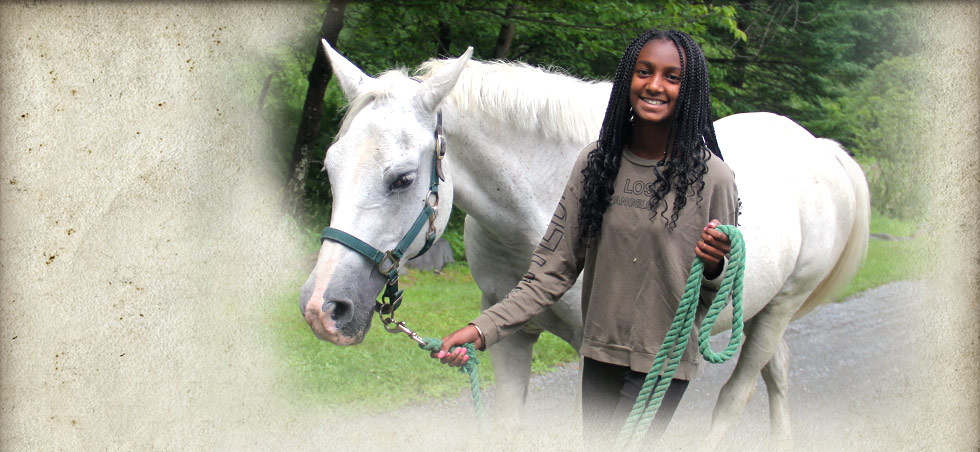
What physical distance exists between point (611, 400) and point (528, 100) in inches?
43.0

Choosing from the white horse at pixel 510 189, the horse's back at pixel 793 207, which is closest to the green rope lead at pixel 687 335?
the white horse at pixel 510 189

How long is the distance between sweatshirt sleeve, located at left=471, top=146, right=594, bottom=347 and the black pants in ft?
0.88

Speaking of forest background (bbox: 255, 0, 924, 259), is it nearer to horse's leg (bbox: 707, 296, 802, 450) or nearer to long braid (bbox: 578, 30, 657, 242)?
horse's leg (bbox: 707, 296, 802, 450)

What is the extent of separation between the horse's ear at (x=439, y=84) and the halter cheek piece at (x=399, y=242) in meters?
0.07

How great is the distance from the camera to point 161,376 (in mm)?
3145

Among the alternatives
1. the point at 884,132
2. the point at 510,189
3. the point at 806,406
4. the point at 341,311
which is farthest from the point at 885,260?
the point at 341,311

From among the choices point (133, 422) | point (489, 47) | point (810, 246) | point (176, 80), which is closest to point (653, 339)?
point (810, 246)

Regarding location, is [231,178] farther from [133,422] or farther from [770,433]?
[770,433]

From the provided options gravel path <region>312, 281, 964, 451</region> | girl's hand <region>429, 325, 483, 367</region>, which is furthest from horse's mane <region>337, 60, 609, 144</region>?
gravel path <region>312, 281, 964, 451</region>

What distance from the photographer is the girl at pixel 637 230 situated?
2.01 meters

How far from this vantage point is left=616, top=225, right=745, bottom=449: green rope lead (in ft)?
6.27

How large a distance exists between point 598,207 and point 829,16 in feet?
25.0

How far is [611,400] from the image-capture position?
2180mm

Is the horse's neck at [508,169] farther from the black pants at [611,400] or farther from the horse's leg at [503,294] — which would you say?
the black pants at [611,400]
